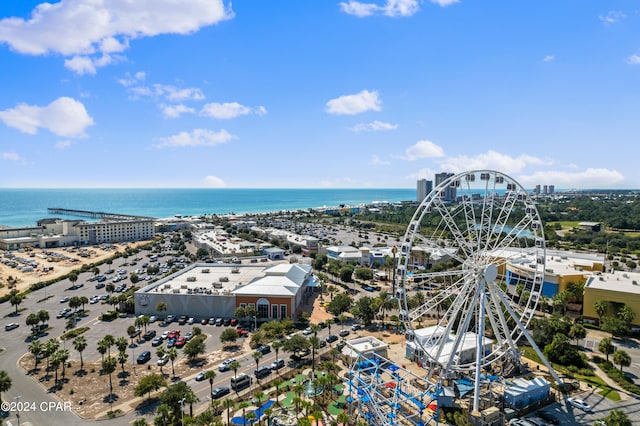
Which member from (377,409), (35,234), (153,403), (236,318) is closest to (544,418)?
(377,409)

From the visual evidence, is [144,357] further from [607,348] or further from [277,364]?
[607,348]

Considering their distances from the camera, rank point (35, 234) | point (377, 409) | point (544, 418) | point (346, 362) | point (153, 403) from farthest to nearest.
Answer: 1. point (35, 234)
2. point (346, 362)
3. point (153, 403)
4. point (544, 418)
5. point (377, 409)

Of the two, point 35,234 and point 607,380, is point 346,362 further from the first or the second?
point 35,234

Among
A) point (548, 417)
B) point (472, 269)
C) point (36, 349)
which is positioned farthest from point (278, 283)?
point (548, 417)

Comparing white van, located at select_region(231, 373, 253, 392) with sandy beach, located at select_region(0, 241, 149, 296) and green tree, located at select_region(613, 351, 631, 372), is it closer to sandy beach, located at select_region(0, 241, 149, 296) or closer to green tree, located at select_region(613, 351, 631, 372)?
green tree, located at select_region(613, 351, 631, 372)

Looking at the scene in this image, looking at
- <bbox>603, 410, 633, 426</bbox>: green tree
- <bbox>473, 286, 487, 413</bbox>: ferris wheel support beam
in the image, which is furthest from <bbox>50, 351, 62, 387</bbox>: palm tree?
<bbox>603, 410, 633, 426</bbox>: green tree

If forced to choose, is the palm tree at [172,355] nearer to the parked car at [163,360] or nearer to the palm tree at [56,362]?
the parked car at [163,360]
